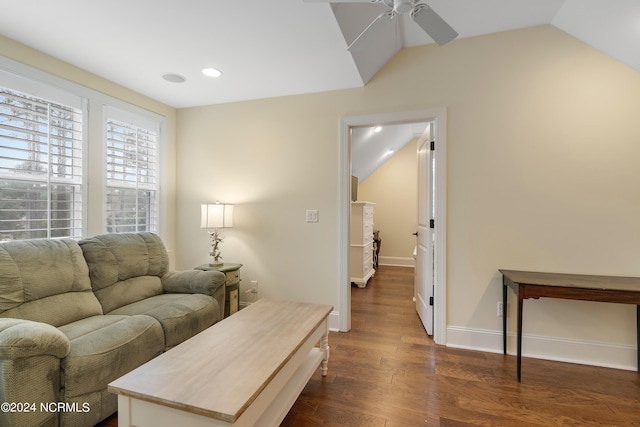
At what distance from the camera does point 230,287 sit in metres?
2.89

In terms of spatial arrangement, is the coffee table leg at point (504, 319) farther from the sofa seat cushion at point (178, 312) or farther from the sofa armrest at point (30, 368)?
the sofa armrest at point (30, 368)

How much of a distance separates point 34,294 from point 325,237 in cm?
218

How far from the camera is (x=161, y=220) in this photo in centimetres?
339

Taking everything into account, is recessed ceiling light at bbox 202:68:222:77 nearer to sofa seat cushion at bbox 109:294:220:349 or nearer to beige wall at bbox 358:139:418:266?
sofa seat cushion at bbox 109:294:220:349

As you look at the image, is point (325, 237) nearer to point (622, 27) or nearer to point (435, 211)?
point (435, 211)

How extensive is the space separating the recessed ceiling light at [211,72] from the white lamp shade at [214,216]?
4.10ft

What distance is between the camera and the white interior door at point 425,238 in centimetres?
278

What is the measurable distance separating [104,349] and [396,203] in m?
5.74

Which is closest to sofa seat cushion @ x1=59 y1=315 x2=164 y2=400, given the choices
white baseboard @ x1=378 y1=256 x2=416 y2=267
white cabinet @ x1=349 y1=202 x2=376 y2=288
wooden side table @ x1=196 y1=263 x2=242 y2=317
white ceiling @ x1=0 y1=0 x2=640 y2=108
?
wooden side table @ x1=196 y1=263 x2=242 y2=317

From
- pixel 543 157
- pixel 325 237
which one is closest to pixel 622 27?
pixel 543 157

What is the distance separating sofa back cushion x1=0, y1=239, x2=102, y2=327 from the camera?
1.71m

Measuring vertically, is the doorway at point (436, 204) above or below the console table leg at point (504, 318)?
above

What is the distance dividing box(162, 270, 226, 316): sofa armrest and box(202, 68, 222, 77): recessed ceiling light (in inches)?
70.9

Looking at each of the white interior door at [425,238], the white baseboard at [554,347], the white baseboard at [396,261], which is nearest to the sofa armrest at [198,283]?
the white interior door at [425,238]
